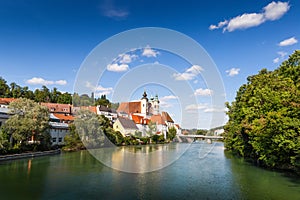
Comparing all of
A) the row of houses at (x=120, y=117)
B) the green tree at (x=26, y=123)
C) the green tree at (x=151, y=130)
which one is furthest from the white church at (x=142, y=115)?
the green tree at (x=26, y=123)

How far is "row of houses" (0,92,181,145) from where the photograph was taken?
96.0 ft

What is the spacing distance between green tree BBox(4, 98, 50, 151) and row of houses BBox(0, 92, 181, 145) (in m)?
1.30

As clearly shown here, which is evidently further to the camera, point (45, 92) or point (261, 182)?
point (45, 92)

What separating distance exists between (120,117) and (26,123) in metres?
24.8

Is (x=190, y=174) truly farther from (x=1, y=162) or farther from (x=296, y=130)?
(x=1, y=162)

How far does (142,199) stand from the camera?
9.62m

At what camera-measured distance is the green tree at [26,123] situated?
20.2 m

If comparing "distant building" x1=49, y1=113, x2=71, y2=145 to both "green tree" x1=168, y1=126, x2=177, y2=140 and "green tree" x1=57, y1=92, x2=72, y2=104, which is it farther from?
"green tree" x1=57, y1=92, x2=72, y2=104

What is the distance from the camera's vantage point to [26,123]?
2058 centimetres

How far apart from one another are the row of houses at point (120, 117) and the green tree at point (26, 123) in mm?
1297

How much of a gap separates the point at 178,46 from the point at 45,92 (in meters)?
58.1

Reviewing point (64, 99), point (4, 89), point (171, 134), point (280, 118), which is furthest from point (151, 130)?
point (280, 118)

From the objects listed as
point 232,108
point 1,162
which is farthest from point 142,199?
point 232,108

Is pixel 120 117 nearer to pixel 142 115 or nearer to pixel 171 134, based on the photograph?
pixel 142 115
